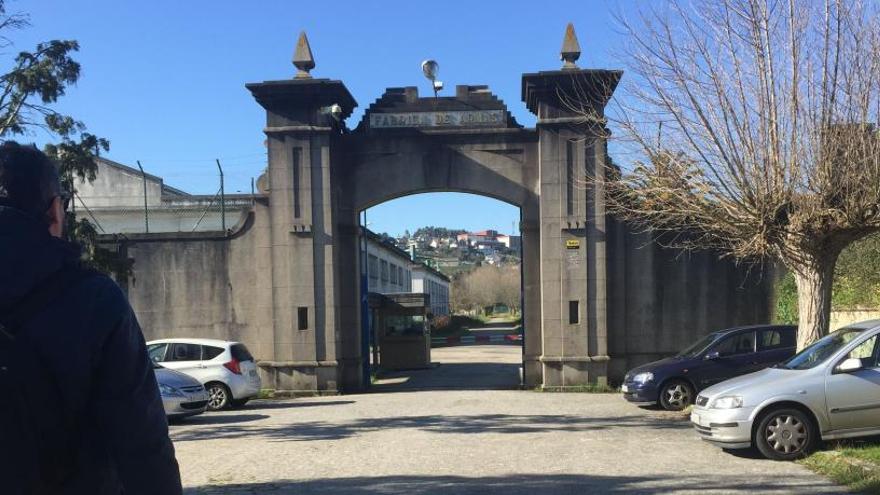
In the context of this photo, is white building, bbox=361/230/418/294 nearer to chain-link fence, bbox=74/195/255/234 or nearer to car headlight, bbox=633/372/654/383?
chain-link fence, bbox=74/195/255/234

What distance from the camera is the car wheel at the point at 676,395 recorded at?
45.0 feet

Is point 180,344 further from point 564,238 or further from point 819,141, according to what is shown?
point 819,141

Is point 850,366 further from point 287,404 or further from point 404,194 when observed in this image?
point 404,194

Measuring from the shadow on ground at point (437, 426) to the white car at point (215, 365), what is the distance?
2.53 metres

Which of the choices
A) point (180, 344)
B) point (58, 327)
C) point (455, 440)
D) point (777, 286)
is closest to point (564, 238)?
point (777, 286)

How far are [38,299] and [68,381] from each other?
0.24 m

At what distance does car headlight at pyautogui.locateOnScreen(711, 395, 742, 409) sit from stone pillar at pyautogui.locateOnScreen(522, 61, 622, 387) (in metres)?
8.18

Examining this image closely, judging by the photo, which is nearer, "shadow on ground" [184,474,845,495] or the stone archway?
"shadow on ground" [184,474,845,495]

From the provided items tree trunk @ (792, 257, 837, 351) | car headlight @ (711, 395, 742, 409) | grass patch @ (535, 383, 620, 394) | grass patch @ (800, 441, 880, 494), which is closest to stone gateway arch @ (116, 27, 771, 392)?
grass patch @ (535, 383, 620, 394)

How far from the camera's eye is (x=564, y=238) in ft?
57.6

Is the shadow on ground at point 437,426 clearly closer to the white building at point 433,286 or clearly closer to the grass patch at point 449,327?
the grass patch at point 449,327

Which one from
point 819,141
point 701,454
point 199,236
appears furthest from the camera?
point 199,236

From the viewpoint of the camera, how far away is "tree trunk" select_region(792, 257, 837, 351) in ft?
35.8

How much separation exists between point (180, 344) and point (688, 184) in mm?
10669
